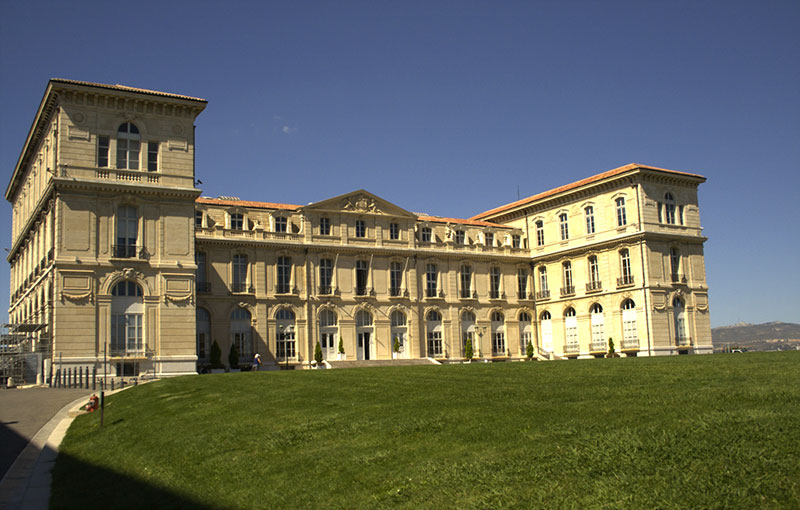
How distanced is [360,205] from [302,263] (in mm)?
6495

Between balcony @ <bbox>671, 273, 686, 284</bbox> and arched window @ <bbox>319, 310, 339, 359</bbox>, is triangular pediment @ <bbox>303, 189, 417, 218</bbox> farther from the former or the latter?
balcony @ <bbox>671, 273, 686, 284</bbox>

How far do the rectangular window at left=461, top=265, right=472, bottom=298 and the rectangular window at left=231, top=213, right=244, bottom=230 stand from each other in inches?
739

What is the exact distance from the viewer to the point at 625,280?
5506cm

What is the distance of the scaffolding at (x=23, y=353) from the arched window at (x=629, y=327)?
127 feet

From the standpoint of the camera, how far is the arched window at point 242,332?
165 feet

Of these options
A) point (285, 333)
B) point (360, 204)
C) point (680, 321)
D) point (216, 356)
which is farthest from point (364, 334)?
point (680, 321)

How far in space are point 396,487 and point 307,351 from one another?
138ft

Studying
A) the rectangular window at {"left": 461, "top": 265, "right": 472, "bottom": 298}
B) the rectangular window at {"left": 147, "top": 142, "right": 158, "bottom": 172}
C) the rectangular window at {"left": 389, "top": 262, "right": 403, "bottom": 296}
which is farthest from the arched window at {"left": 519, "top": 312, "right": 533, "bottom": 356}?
the rectangular window at {"left": 147, "top": 142, "right": 158, "bottom": 172}

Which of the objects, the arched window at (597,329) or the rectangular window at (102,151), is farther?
the arched window at (597,329)

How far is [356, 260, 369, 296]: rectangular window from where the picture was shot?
5569cm

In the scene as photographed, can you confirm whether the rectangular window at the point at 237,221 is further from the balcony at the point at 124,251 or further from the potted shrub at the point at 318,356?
the balcony at the point at 124,251

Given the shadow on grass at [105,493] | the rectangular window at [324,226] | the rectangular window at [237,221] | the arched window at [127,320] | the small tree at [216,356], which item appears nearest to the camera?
the shadow on grass at [105,493]

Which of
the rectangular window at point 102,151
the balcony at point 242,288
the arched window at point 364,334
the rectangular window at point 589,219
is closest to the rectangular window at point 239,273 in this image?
the balcony at point 242,288

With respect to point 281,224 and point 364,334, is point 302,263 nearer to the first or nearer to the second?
point 281,224
